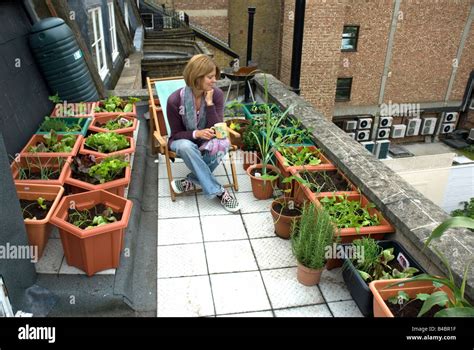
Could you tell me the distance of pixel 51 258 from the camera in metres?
2.66

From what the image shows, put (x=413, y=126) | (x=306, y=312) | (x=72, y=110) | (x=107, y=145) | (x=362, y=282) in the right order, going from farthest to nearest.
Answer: (x=413, y=126) → (x=72, y=110) → (x=107, y=145) → (x=306, y=312) → (x=362, y=282)

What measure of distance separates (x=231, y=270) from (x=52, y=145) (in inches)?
73.0

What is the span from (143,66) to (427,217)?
26.7ft

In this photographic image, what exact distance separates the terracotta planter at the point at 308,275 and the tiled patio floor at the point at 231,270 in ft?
0.11

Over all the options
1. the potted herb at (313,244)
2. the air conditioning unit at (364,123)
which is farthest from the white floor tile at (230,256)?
the air conditioning unit at (364,123)

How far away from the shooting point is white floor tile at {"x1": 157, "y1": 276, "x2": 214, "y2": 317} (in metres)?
2.42

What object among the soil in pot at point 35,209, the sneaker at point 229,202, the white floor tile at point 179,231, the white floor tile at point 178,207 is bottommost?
the white floor tile at point 179,231

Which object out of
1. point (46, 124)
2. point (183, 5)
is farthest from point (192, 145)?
point (183, 5)

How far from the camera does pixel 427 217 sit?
2.55m

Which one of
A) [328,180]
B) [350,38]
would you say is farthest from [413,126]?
[328,180]

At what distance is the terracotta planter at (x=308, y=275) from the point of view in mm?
2588

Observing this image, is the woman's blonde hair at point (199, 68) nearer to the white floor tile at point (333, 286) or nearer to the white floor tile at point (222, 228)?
the white floor tile at point (222, 228)

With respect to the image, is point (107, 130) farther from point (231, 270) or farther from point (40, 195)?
point (231, 270)

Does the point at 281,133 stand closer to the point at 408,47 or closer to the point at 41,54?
the point at 41,54
